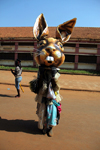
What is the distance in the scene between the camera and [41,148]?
8.59 ft

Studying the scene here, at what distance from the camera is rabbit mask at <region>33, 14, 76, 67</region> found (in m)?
3.02

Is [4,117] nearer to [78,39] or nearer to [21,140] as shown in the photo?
[21,140]

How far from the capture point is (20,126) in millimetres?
3525

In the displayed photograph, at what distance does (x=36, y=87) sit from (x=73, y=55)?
51.4 ft

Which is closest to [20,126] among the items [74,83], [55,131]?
[55,131]

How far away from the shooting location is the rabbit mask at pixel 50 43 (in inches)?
119

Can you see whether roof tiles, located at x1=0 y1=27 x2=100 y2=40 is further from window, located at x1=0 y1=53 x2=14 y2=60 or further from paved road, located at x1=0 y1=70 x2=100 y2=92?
paved road, located at x1=0 y1=70 x2=100 y2=92

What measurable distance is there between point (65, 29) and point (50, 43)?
671mm

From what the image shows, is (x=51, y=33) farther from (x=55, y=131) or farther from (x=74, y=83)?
(x=55, y=131)

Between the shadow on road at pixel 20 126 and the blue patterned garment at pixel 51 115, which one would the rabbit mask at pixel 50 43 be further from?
the shadow on road at pixel 20 126

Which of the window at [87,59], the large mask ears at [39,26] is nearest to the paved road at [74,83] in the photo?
the large mask ears at [39,26]

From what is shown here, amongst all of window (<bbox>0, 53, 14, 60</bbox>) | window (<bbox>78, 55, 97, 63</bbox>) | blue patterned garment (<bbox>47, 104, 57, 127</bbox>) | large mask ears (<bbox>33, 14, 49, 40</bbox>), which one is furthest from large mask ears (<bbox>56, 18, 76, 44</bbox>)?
window (<bbox>0, 53, 14, 60</bbox>)

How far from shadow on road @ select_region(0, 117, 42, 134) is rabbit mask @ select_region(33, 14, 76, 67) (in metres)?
1.62

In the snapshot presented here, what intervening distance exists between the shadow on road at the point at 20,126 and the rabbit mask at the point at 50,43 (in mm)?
1618
